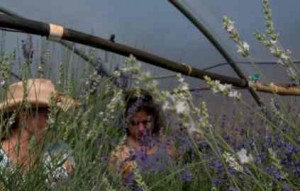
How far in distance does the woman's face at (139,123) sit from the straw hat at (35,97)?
103 cm

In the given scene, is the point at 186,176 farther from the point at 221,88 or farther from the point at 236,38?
the point at 221,88

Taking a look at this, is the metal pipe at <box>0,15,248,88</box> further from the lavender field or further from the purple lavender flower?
the purple lavender flower

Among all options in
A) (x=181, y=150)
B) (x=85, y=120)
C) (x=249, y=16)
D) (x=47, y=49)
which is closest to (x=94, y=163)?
(x=85, y=120)

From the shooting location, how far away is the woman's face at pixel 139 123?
3426mm

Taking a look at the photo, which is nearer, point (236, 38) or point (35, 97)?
point (236, 38)

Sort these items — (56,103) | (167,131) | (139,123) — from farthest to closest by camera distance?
(139,123) < (167,131) < (56,103)

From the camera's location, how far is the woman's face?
3.43 m

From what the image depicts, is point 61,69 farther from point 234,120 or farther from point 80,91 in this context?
point 234,120

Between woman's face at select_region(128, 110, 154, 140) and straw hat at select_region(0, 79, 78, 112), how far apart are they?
1.03 meters

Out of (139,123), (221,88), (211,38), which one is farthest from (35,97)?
(211,38)

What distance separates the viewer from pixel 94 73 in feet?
7.59

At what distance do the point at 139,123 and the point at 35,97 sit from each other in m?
1.47

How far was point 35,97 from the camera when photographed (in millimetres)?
2184

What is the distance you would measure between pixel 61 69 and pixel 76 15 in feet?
6.15
